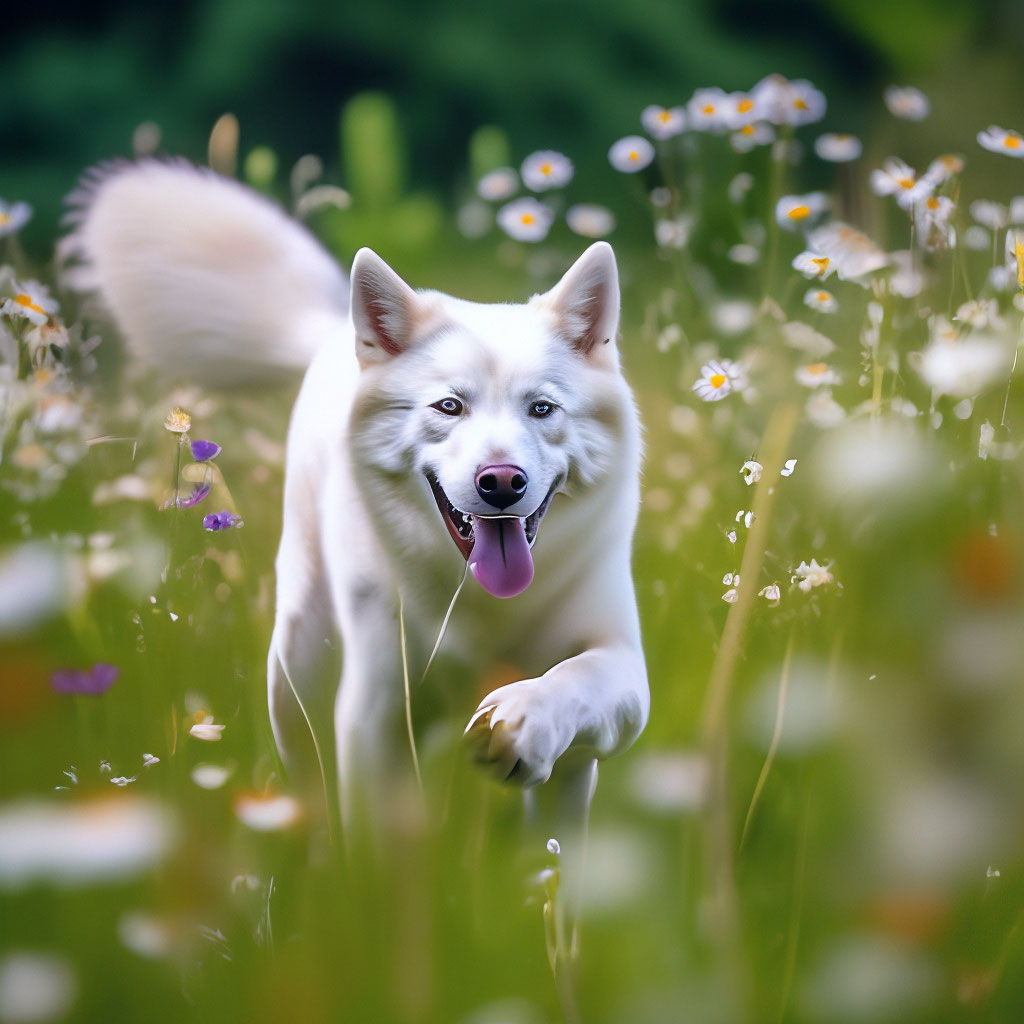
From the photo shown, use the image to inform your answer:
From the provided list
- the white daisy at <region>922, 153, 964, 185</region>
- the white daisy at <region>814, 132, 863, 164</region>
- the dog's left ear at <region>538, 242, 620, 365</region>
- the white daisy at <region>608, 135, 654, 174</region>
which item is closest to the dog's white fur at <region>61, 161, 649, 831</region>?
the dog's left ear at <region>538, 242, 620, 365</region>

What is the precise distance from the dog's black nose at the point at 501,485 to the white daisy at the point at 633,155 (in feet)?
4.05

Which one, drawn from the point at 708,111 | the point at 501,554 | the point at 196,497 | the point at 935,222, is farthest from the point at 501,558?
the point at 708,111

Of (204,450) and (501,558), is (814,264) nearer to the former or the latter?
(501,558)

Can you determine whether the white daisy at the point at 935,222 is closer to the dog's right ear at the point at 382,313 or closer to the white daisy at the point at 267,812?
the dog's right ear at the point at 382,313

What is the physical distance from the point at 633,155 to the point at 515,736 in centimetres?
161

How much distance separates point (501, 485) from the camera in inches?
53.6

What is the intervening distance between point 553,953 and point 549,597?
1.69 feet

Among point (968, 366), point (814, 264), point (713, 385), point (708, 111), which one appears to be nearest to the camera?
point (968, 366)

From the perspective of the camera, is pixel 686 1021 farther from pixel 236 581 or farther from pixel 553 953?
pixel 236 581

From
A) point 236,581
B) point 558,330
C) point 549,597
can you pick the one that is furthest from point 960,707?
point 236,581

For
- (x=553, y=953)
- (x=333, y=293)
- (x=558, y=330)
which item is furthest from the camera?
(x=333, y=293)

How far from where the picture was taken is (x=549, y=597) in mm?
1613

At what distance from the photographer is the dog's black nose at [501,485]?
1360 millimetres

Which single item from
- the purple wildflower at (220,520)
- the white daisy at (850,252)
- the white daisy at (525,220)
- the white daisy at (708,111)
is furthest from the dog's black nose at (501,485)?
the white daisy at (708,111)
